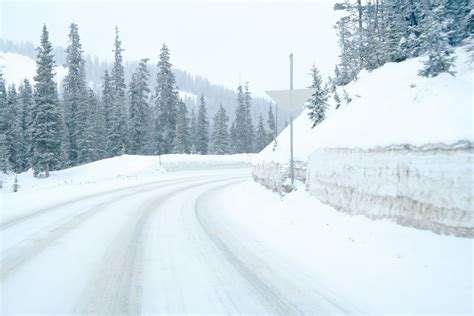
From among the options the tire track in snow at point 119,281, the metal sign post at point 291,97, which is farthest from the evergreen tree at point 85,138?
the tire track in snow at point 119,281

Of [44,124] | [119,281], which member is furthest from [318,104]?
[44,124]

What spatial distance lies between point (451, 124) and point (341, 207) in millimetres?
3359

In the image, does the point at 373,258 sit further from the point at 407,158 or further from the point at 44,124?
the point at 44,124

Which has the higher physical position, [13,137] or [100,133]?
[100,133]

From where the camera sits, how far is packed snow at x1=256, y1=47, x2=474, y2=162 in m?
7.34

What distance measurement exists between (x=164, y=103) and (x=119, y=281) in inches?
2066

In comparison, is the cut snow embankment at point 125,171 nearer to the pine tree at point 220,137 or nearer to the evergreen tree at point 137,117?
the evergreen tree at point 137,117

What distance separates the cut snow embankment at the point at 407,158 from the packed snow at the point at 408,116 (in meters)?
0.02

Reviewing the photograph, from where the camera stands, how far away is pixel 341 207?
969cm

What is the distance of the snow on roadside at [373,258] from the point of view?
508 cm

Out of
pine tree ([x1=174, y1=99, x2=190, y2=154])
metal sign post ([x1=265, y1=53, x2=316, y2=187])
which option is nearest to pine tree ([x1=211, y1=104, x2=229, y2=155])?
pine tree ([x1=174, y1=99, x2=190, y2=154])

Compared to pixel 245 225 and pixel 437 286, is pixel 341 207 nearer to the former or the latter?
pixel 245 225

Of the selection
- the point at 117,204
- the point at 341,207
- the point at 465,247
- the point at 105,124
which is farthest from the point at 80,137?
the point at 465,247

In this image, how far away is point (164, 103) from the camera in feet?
186
